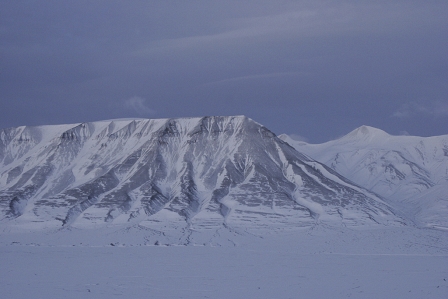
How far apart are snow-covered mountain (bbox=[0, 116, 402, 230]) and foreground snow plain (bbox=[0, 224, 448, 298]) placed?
661 centimetres

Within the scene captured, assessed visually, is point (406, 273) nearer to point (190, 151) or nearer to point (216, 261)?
point (216, 261)

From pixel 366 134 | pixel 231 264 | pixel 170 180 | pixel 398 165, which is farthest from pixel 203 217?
pixel 366 134

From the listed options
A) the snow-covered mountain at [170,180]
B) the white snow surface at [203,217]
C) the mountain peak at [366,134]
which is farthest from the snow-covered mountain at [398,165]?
the snow-covered mountain at [170,180]

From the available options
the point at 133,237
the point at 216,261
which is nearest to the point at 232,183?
the point at 133,237

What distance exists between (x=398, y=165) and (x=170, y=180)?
6145cm

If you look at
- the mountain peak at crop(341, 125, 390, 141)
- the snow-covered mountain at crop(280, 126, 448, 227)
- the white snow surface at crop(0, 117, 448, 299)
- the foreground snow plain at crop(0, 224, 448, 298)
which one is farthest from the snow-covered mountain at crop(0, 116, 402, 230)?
the mountain peak at crop(341, 125, 390, 141)

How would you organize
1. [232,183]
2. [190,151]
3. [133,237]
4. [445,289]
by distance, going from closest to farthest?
1. [445,289]
2. [133,237]
3. [232,183]
4. [190,151]

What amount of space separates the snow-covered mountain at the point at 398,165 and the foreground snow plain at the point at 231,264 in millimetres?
30679

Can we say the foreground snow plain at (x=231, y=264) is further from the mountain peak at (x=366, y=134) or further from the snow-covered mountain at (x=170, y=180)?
the mountain peak at (x=366, y=134)

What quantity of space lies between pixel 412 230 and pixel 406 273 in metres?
38.2

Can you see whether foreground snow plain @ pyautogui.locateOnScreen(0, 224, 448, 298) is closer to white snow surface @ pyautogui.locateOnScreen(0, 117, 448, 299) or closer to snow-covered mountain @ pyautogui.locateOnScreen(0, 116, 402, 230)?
white snow surface @ pyautogui.locateOnScreen(0, 117, 448, 299)

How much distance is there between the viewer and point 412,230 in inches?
3679

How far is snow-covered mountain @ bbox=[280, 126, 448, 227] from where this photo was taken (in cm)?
12494

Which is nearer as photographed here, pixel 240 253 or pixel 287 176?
pixel 240 253
